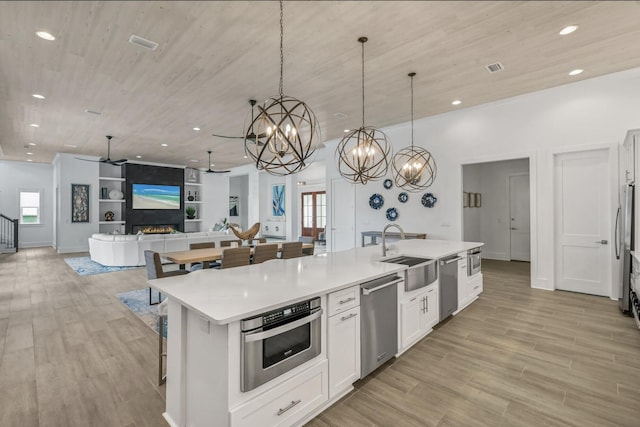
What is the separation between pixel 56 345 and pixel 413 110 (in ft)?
20.3

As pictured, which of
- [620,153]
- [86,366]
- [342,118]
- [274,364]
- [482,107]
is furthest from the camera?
[342,118]

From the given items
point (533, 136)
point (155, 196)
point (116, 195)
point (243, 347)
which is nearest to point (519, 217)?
point (533, 136)

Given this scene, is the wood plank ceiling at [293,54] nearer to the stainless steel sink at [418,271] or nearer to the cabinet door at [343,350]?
the stainless steel sink at [418,271]

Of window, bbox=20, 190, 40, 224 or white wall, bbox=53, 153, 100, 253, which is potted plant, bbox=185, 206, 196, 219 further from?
window, bbox=20, 190, 40, 224

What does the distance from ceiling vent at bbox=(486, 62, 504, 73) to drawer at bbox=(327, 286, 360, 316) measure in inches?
141

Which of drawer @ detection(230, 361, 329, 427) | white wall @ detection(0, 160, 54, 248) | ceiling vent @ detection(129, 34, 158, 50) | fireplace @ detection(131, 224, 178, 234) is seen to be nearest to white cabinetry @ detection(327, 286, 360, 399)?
drawer @ detection(230, 361, 329, 427)

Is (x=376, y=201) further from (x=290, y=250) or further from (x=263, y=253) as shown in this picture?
(x=263, y=253)

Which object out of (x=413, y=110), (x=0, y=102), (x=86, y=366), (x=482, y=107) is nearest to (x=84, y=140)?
(x=0, y=102)

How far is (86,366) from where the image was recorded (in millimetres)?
2643

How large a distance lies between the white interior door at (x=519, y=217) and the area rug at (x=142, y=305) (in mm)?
7971

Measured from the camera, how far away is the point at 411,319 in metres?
2.87

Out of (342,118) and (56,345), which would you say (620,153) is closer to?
(342,118)

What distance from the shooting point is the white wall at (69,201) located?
9523mm

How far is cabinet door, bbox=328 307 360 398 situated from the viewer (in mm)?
2051
